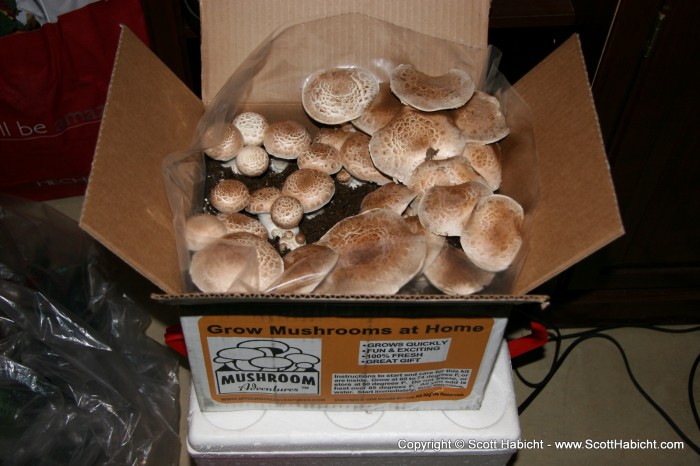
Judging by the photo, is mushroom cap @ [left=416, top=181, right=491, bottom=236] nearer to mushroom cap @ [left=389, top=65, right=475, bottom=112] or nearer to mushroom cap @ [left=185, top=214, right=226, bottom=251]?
mushroom cap @ [left=389, top=65, right=475, bottom=112]

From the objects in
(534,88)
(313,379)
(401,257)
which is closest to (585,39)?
(534,88)

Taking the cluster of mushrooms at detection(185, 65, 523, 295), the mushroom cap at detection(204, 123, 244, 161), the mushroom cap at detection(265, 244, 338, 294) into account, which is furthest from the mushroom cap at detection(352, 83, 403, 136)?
the mushroom cap at detection(265, 244, 338, 294)

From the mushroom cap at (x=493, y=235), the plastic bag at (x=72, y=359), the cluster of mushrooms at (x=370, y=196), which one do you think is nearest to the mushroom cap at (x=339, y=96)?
the cluster of mushrooms at (x=370, y=196)

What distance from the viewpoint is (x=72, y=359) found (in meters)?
1.24

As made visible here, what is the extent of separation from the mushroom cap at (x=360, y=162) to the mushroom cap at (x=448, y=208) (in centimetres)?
16

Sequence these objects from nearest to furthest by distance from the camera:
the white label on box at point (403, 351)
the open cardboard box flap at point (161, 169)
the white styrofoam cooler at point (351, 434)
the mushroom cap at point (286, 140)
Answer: the open cardboard box flap at point (161, 169) < the white label on box at point (403, 351) < the white styrofoam cooler at point (351, 434) < the mushroom cap at point (286, 140)

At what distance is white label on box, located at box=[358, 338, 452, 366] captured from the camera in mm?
874

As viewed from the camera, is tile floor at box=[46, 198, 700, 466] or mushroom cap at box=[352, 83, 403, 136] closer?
mushroom cap at box=[352, 83, 403, 136]

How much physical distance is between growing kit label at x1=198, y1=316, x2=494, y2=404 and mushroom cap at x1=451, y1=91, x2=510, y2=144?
34 centimetres

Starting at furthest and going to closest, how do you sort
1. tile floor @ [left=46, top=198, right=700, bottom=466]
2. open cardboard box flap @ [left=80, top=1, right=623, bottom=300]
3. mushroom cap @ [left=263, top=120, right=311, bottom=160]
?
1. tile floor @ [left=46, top=198, right=700, bottom=466]
2. mushroom cap @ [left=263, top=120, right=311, bottom=160]
3. open cardboard box flap @ [left=80, top=1, right=623, bottom=300]

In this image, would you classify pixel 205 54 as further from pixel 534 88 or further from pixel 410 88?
pixel 534 88

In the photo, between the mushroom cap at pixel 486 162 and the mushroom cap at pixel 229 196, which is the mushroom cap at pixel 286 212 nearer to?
the mushroom cap at pixel 229 196

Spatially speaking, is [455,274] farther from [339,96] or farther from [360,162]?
[339,96]

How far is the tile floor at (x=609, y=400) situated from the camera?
1536 mm
